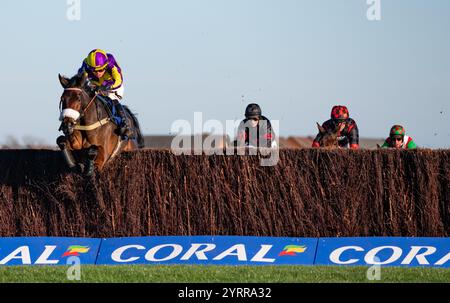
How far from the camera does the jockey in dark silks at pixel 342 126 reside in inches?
591

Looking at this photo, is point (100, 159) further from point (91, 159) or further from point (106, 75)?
point (106, 75)

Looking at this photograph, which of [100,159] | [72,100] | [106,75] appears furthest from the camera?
[106,75]

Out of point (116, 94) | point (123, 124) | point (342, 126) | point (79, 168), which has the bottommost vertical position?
point (79, 168)

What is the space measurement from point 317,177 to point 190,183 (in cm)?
174

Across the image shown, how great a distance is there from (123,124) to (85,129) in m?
0.75

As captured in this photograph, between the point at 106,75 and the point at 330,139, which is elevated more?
the point at 106,75

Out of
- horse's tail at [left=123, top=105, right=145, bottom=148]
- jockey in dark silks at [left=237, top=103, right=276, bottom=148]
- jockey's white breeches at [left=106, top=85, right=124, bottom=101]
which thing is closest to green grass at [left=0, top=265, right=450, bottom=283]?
jockey in dark silks at [left=237, top=103, right=276, bottom=148]

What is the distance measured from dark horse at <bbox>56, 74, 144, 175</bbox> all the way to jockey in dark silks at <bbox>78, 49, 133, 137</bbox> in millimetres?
273

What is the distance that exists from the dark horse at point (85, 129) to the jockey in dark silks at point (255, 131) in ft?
5.66

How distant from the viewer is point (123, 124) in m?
14.1

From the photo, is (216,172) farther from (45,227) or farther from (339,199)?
(45,227)

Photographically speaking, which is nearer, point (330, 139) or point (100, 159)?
point (100, 159)

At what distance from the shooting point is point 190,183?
43.9ft

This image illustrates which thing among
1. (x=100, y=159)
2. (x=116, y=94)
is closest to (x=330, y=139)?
(x=116, y=94)
